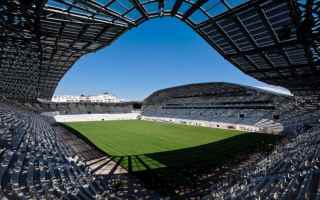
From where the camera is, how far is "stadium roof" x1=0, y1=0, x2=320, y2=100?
9992 millimetres

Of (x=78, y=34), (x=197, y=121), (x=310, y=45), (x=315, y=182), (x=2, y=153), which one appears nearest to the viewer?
(x=315, y=182)

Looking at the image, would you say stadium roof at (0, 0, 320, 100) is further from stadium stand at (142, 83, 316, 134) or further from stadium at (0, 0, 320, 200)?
stadium stand at (142, 83, 316, 134)

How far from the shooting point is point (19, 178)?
26.4ft

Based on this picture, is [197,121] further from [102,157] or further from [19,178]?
[19,178]

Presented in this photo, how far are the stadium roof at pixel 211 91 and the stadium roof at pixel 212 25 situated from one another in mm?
22131

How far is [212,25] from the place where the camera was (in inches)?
497

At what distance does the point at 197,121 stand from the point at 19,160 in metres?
40.9

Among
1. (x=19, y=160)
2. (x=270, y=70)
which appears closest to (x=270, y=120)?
(x=270, y=70)

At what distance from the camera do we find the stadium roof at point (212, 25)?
9.99 metres

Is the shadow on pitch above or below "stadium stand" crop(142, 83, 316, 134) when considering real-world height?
below

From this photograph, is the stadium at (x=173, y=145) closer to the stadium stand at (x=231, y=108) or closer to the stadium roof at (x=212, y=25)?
the stadium roof at (x=212, y=25)

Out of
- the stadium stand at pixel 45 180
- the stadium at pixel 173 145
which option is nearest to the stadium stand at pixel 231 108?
the stadium at pixel 173 145

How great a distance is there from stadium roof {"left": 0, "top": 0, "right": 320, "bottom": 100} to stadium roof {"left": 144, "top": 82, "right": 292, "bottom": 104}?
72.6 ft

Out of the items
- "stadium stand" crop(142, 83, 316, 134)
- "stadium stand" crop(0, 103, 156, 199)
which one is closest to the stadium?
"stadium stand" crop(0, 103, 156, 199)
